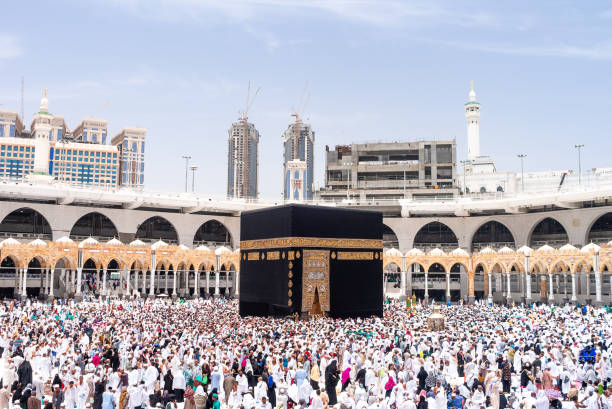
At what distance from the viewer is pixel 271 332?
16703 millimetres

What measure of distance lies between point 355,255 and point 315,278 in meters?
2.25

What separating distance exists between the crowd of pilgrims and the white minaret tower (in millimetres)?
50297

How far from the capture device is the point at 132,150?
135625mm

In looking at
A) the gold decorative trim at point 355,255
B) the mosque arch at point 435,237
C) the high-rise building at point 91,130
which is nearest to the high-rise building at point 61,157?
the high-rise building at point 91,130

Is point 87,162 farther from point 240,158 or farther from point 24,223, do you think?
point 24,223

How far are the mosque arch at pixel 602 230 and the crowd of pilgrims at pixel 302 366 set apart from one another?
21.7 m

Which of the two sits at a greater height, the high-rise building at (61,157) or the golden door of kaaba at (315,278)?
the high-rise building at (61,157)

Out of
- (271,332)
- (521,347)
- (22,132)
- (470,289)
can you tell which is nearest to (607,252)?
(470,289)

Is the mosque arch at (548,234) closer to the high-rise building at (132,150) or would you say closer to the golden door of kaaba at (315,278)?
the golden door of kaaba at (315,278)

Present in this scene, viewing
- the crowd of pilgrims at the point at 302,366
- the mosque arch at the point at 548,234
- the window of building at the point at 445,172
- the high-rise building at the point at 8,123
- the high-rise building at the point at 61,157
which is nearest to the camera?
the crowd of pilgrims at the point at 302,366

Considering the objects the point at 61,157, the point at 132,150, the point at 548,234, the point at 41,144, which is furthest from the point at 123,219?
the point at 132,150

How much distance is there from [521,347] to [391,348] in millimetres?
3076

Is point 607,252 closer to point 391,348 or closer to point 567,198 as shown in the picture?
point 567,198

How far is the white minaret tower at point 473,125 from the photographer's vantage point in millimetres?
65938
